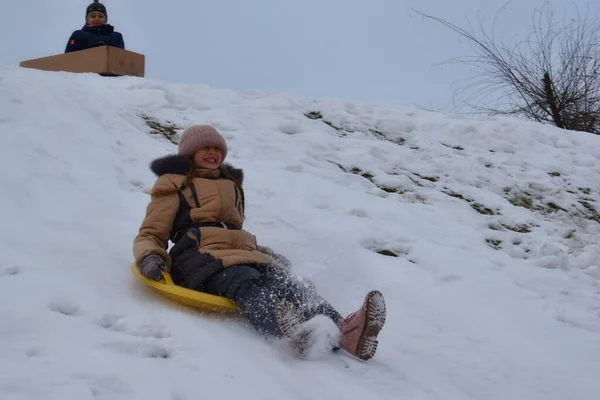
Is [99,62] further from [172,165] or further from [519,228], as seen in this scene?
[519,228]

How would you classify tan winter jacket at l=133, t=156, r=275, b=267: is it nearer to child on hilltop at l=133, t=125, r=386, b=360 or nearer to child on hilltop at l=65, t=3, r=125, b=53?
child on hilltop at l=133, t=125, r=386, b=360

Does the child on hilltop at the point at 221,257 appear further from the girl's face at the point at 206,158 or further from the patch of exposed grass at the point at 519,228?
the patch of exposed grass at the point at 519,228

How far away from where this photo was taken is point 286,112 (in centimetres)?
684

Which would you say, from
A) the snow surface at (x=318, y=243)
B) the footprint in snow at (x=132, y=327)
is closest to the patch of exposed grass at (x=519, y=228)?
the snow surface at (x=318, y=243)

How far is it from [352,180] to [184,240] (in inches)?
99.4

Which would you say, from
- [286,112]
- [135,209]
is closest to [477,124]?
[286,112]

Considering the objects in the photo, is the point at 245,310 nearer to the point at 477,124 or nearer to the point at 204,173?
the point at 204,173

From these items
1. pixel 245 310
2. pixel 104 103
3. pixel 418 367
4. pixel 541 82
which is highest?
pixel 541 82

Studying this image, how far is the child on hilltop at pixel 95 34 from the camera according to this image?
8102 mm

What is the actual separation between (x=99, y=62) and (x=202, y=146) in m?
A: 4.51

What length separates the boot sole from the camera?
109 inches

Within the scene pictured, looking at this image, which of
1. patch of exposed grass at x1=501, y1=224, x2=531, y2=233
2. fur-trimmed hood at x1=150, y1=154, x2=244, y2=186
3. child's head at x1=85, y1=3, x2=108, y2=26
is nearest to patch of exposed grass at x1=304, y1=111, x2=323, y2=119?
patch of exposed grass at x1=501, y1=224, x2=531, y2=233

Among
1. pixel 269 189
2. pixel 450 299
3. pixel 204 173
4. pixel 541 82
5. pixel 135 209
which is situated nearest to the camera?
pixel 204 173

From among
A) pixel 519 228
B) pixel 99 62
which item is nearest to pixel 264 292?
pixel 519 228
